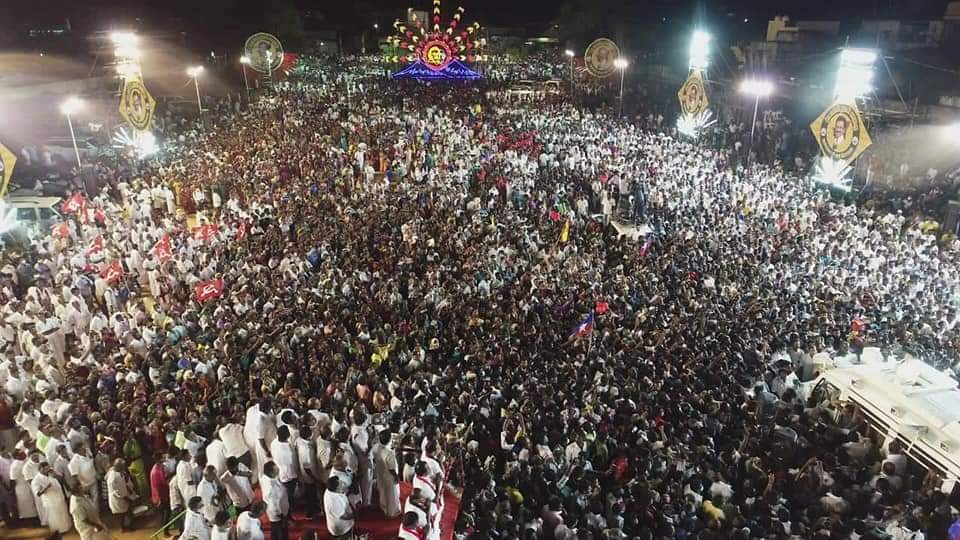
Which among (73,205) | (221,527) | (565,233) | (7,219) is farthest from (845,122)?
(7,219)

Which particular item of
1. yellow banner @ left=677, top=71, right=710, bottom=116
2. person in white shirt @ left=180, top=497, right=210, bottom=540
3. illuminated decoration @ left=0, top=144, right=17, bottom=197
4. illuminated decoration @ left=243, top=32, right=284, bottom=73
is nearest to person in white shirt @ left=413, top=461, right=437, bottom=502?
person in white shirt @ left=180, top=497, right=210, bottom=540

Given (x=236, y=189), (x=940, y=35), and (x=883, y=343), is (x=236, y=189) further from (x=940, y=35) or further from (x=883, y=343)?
(x=940, y=35)

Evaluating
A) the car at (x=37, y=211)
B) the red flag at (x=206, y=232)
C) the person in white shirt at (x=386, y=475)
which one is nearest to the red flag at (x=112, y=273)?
the red flag at (x=206, y=232)

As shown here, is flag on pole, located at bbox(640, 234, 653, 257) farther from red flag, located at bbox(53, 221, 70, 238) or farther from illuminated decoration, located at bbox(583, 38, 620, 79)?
illuminated decoration, located at bbox(583, 38, 620, 79)

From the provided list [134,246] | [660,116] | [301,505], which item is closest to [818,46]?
[660,116]

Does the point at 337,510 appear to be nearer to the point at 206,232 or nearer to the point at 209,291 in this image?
the point at 209,291
